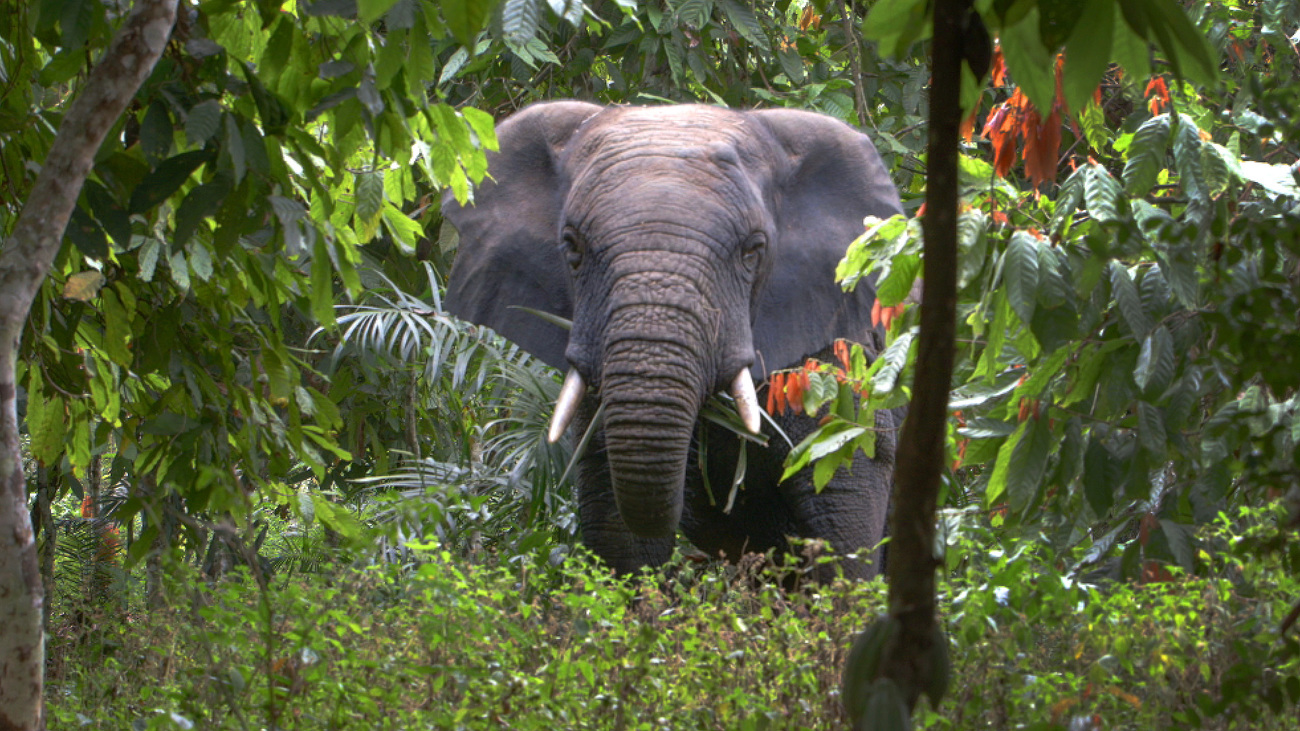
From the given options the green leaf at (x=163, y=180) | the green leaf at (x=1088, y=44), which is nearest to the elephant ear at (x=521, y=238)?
the green leaf at (x=163, y=180)

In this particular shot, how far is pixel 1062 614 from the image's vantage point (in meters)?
2.92

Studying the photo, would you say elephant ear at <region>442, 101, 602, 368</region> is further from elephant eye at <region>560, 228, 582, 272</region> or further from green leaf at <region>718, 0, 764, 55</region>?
green leaf at <region>718, 0, 764, 55</region>

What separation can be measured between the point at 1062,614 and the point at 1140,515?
120cm

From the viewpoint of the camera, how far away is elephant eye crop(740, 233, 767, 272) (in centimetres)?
507

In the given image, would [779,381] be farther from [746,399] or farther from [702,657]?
[702,657]

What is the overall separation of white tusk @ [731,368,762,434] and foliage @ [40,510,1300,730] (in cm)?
142

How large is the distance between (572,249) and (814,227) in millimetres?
1009

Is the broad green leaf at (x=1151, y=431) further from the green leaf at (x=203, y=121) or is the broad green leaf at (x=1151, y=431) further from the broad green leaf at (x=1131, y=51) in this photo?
the green leaf at (x=203, y=121)

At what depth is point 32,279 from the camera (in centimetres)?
254

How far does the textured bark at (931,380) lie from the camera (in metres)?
1.50

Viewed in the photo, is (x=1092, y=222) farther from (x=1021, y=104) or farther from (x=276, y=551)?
(x=276, y=551)

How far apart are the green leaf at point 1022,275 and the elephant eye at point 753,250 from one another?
7.66 ft

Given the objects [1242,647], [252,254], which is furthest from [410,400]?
[1242,647]

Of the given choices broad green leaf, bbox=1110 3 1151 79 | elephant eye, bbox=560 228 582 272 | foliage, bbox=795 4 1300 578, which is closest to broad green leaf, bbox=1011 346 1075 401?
foliage, bbox=795 4 1300 578
